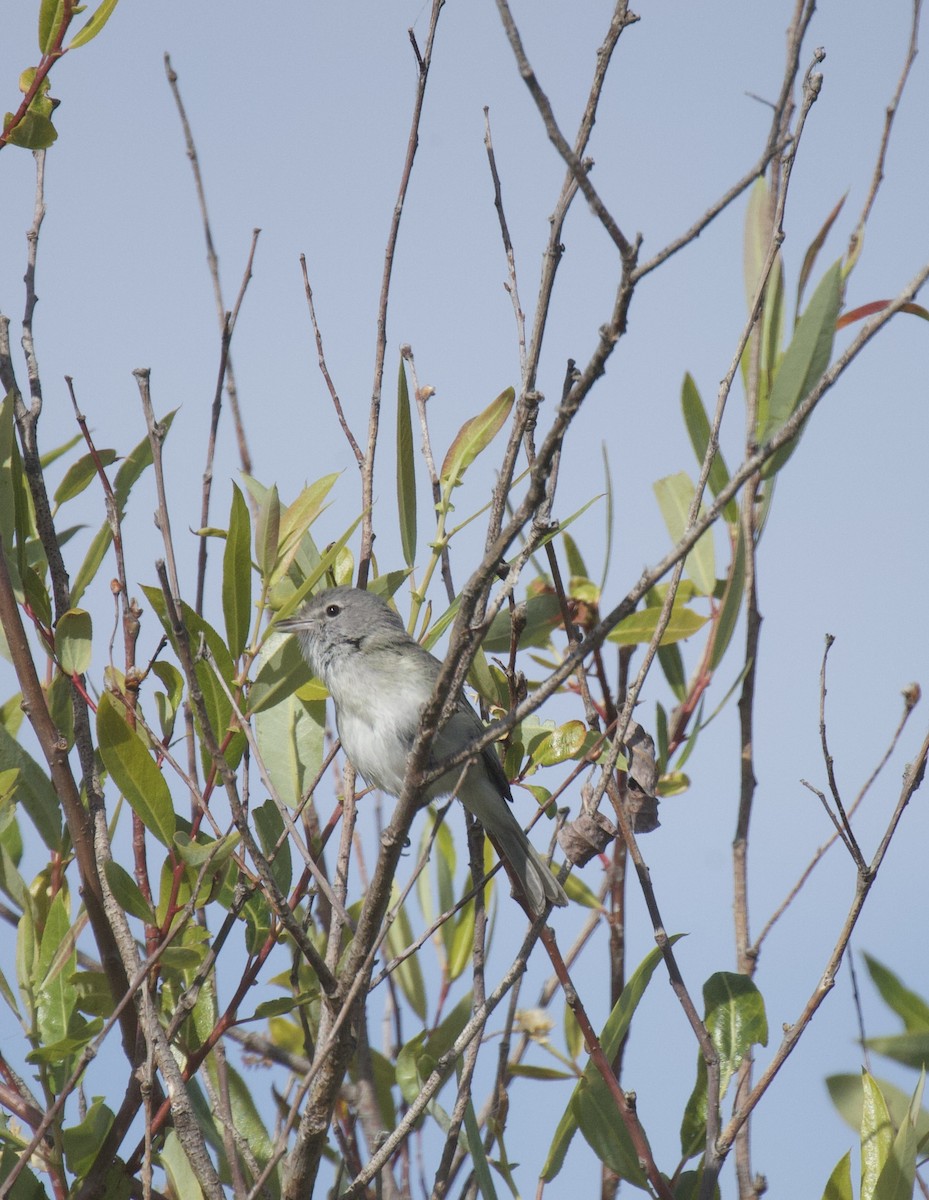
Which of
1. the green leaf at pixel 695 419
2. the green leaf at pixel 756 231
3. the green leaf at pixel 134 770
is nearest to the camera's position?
the green leaf at pixel 134 770

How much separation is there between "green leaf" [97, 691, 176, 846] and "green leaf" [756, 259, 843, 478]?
1.61 meters

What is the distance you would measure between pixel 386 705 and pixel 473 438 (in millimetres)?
1130

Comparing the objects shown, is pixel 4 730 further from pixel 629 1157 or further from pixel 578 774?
pixel 629 1157

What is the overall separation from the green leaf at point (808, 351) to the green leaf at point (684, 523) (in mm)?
506

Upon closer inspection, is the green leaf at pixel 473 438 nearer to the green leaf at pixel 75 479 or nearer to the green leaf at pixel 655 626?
the green leaf at pixel 655 626

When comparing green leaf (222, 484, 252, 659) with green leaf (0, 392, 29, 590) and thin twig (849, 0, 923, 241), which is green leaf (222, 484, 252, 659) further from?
thin twig (849, 0, 923, 241)

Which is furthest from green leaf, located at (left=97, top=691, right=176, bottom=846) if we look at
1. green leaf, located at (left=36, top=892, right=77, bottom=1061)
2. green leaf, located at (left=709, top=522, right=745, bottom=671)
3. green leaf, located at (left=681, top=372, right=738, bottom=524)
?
green leaf, located at (left=681, top=372, right=738, bottom=524)

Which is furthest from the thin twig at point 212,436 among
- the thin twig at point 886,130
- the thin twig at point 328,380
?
the thin twig at point 886,130

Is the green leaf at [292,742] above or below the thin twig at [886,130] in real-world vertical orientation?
below

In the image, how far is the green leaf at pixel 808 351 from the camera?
2705 mm

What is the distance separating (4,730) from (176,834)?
619mm

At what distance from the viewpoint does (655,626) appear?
305 cm

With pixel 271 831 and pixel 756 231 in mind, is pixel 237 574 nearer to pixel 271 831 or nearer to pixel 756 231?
pixel 271 831

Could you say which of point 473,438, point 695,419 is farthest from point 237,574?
point 695,419
